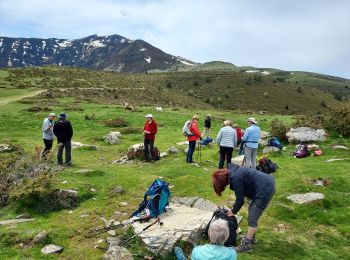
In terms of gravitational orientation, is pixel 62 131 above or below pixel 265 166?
above

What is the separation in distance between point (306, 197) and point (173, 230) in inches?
235

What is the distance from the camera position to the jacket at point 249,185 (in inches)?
356

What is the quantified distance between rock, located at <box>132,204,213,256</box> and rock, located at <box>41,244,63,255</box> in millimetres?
2047

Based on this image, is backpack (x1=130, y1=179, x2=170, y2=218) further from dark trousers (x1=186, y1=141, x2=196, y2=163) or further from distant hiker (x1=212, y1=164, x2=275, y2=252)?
dark trousers (x1=186, y1=141, x2=196, y2=163)

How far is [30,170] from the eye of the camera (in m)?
15.0

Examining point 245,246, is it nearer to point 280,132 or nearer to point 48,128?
point 48,128

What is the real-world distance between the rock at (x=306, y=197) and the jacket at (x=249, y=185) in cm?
522

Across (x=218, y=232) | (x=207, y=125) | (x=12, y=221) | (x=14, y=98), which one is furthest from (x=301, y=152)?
(x=14, y=98)

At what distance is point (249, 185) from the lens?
936cm

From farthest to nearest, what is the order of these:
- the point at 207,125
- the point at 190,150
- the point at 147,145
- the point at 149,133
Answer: the point at 207,125 < the point at 147,145 < the point at 149,133 < the point at 190,150

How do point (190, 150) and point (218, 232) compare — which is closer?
point (218, 232)

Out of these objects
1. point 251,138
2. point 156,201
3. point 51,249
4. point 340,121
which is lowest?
point 51,249

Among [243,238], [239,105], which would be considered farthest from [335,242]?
[239,105]

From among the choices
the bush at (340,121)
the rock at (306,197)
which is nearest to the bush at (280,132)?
the bush at (340,121)
